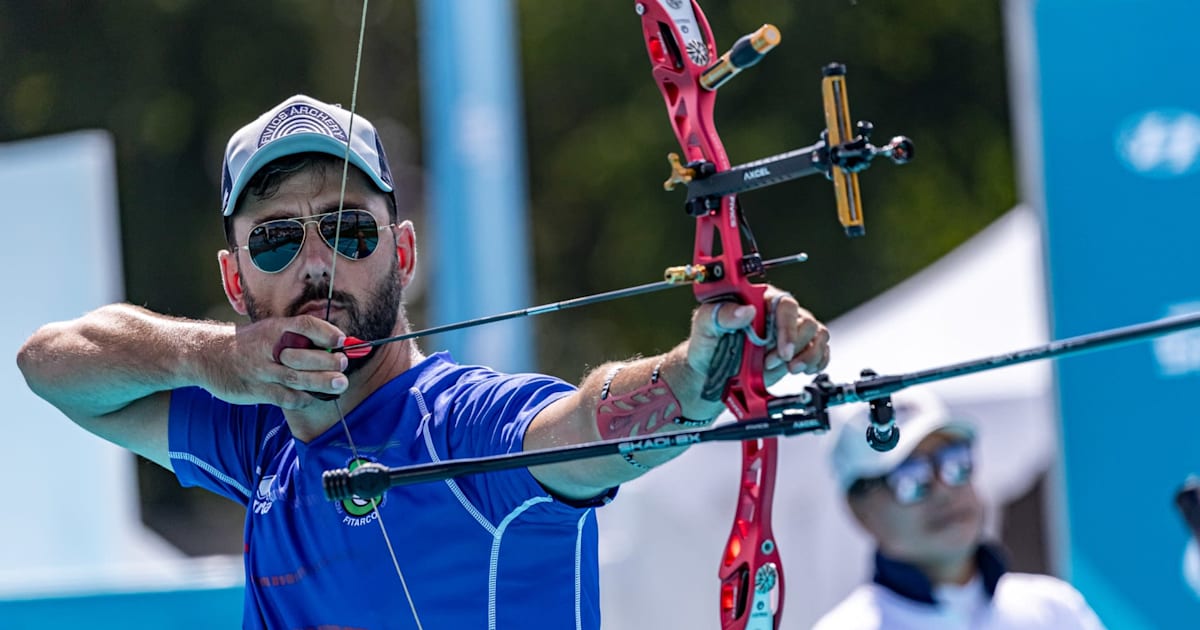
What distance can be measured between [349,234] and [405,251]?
0.56ft

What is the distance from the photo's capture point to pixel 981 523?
13.4ft

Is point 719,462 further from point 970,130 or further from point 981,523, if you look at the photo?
point 970,130

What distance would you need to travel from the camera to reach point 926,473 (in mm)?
4086

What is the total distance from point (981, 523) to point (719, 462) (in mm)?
2165

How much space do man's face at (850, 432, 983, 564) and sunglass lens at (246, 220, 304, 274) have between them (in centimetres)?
186

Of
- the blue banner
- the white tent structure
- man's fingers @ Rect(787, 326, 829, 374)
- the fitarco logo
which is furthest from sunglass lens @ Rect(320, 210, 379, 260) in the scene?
the white tent structure

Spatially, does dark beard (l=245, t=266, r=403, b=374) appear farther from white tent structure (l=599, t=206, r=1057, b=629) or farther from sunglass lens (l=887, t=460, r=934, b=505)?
white tent structure (l=599, t=206, r=1057, b=629)

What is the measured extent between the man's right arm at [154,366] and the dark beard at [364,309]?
119 mm

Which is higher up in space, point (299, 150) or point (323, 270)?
point (299, 150)

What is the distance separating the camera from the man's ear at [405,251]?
270 centimetres

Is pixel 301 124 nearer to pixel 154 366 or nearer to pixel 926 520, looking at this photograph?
pixel 154 366

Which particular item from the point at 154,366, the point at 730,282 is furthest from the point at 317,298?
the point at 730,282

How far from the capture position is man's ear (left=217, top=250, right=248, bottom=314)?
9.09ft

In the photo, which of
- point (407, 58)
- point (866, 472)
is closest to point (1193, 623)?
point (866, 472)
